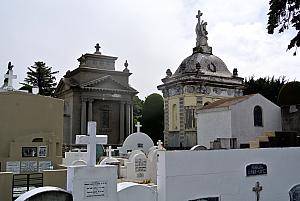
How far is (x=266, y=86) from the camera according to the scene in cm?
3825

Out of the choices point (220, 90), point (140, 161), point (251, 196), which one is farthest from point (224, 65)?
point (251, 196)

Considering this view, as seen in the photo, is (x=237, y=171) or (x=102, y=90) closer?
(x=237, y=171)

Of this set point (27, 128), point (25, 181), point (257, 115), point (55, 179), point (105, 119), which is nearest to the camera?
point (55, 179)

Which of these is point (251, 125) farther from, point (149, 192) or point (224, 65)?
point (224, 65)

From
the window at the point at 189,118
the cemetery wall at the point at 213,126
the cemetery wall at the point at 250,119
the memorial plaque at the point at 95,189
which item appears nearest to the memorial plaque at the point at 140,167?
the cemetery wall at the point at 213,126

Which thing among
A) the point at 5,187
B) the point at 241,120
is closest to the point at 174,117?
the point at 241,120

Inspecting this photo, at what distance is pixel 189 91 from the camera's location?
28.6m

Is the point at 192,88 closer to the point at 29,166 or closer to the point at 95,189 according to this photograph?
the point at 29,166

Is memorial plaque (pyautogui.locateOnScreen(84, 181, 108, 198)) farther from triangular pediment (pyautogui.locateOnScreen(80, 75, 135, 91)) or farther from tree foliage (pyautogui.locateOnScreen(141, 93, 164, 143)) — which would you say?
tree foliage (pyautogui.locateOnScreen(141, 93, 164, 143))

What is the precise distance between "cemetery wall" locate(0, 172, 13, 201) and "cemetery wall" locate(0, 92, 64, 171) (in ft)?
12.4

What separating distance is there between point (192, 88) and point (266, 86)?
13412 millimetres

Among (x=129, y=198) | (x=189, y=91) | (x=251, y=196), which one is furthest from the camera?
(x=189, y=91)

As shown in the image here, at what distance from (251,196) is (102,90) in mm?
25251

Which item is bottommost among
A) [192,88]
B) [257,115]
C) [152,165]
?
[152,165]
